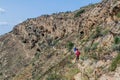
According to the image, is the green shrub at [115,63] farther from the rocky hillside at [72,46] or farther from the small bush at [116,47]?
the small bush at [116,47]

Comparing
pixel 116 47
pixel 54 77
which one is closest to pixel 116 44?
pixel 116 47

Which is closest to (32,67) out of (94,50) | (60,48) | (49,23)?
(60,48)

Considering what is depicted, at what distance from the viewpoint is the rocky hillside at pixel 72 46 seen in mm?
26391

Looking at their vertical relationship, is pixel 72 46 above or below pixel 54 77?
above

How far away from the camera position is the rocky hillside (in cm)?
2639

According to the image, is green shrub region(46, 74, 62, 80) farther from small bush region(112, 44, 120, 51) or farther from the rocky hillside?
small bush region(112, 44, 120, 51)

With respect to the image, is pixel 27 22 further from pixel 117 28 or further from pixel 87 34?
pixel 117 28

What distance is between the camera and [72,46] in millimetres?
41406

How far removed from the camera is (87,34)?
37125mm

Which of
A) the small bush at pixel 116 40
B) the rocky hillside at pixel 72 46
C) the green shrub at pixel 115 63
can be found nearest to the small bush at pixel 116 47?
the rocky hillside at pixel 72 46

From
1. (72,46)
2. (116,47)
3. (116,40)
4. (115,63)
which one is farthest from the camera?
(72,46)

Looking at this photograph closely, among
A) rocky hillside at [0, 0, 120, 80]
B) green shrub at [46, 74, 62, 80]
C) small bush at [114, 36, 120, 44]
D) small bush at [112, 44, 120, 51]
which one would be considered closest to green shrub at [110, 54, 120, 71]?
rocky hillside at [0, 0, 120, 80]

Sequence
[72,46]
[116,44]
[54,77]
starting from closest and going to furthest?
[116,44], [54,77], [72,46]

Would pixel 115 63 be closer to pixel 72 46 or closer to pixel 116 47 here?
pixel 116 47
